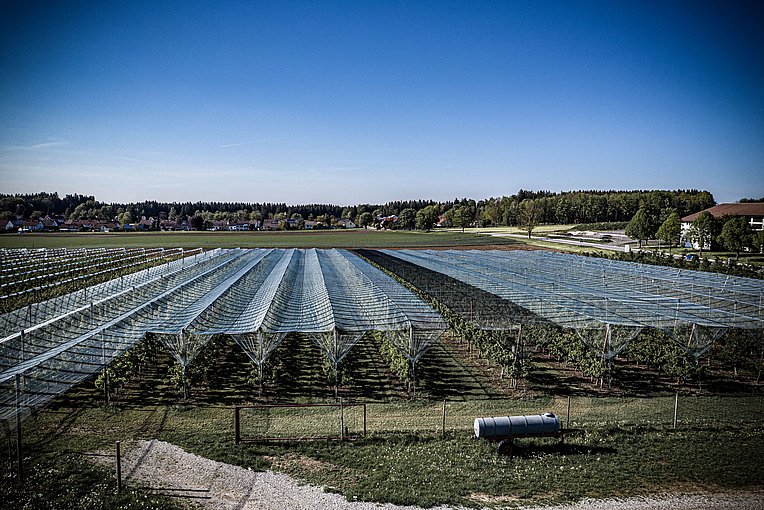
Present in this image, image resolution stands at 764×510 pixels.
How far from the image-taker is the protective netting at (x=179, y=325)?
1513cm

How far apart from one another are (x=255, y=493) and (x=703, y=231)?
65.1 meters

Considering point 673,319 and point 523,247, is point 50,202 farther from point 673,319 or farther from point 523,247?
point 673,319

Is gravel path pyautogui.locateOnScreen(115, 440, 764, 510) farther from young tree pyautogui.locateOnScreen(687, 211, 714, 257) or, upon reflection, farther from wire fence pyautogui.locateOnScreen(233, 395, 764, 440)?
young tree pyautogui.locateOnScreen(687, 211, 714, 257)

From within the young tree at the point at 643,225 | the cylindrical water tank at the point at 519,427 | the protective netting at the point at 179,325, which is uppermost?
the young tree at the point at 643,225

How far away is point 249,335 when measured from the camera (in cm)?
1842

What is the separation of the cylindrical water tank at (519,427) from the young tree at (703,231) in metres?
56.8

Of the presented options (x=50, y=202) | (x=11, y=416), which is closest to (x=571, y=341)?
(x=11, y=416)

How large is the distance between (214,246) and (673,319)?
240 feet

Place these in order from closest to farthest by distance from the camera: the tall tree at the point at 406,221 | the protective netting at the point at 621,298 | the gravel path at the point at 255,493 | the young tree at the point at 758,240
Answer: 1. the gravel path at the point at 255,493
2. the protective netting at the point at 621,298
3. the young tree at the point at 758,240
4. the tall tree at the point at 406,221

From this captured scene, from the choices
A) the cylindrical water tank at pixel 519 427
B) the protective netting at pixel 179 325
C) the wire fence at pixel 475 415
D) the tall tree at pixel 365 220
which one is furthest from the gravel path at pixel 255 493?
the tall tree at pixel 365 220

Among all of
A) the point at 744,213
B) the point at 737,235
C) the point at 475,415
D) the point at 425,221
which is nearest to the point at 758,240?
the point at 737,235

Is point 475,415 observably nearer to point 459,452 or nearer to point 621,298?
point 459,452

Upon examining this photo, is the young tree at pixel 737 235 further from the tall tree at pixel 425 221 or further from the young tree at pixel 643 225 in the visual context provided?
the tall tree at pixel 425 221

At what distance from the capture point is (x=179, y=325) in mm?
19078
